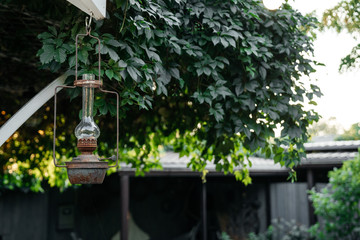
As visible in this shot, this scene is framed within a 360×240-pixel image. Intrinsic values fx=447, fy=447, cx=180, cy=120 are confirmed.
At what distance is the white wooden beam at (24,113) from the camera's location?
2526mm

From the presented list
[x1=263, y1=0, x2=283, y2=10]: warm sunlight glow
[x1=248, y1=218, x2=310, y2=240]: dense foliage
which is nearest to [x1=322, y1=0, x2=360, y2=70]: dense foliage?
[x1=263, y1=0, x2=283, y2=10]: warm sunlight glow

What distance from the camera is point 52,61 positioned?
2611mm

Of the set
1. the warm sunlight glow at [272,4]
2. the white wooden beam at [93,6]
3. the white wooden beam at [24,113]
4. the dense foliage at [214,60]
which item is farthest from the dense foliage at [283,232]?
the white wooden beam at [93,6]

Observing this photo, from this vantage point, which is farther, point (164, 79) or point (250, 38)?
point (250, 38)

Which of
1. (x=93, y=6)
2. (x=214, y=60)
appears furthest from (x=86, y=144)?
(x=214, y=60)

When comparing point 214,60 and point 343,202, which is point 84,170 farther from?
point 343,202

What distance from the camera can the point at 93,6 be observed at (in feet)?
7.79

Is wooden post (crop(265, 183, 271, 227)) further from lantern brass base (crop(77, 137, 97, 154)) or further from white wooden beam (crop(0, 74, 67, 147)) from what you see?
lantern brass base (crop(77, 137, 97, 154))

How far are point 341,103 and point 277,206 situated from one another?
19.5 ft

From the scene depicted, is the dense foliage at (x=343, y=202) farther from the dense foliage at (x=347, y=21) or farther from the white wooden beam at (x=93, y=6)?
the white wooden beam at (x=93, y=6)

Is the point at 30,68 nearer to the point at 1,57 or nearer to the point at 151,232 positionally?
the point at 1,57

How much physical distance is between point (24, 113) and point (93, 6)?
2.46ft

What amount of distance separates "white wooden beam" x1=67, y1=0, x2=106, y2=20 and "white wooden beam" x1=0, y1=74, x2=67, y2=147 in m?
0.45

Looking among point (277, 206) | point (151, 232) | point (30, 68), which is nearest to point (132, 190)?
point (151, 232)
